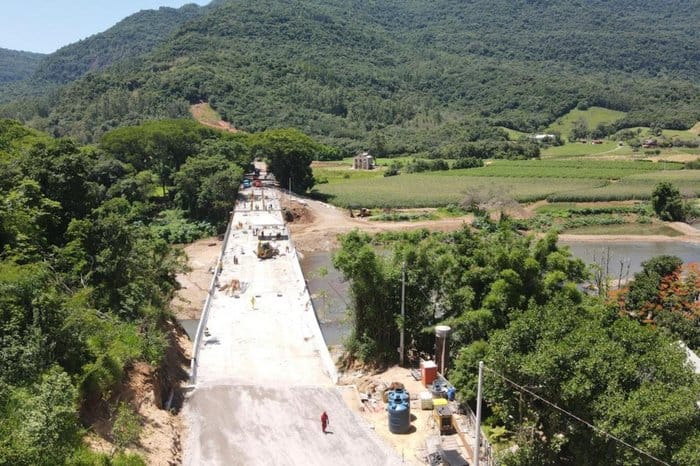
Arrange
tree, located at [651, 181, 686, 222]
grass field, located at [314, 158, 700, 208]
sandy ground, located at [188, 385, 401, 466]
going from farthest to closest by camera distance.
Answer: grass field, located at [314, 158, 700, 208] → tree, located at [651, 181, 686, 222] → sandy ground, located at [188, 385, 401, 466]

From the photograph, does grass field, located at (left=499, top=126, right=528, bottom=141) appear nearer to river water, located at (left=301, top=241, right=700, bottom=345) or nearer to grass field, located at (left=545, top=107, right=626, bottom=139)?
grass field, located at (left=545, top=107, right=626, bottom=139)

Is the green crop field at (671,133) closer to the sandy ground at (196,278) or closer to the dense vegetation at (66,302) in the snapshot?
the sandy ground at (196,278)

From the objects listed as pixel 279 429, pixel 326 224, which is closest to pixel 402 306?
pixel 279 429

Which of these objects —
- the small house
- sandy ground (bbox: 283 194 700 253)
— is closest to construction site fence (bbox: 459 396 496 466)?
sandy ground (bbox: 283 194 700 253)

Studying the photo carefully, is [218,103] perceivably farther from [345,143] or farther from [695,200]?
[695,200]

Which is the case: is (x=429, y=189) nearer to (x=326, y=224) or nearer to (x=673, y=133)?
(x=326, y=224)

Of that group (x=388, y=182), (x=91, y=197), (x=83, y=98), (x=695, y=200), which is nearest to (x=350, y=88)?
(x=83, y=98)

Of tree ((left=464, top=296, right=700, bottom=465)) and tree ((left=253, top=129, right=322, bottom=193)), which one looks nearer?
tree ((left=464, top=296, right=700, bottom=465))
